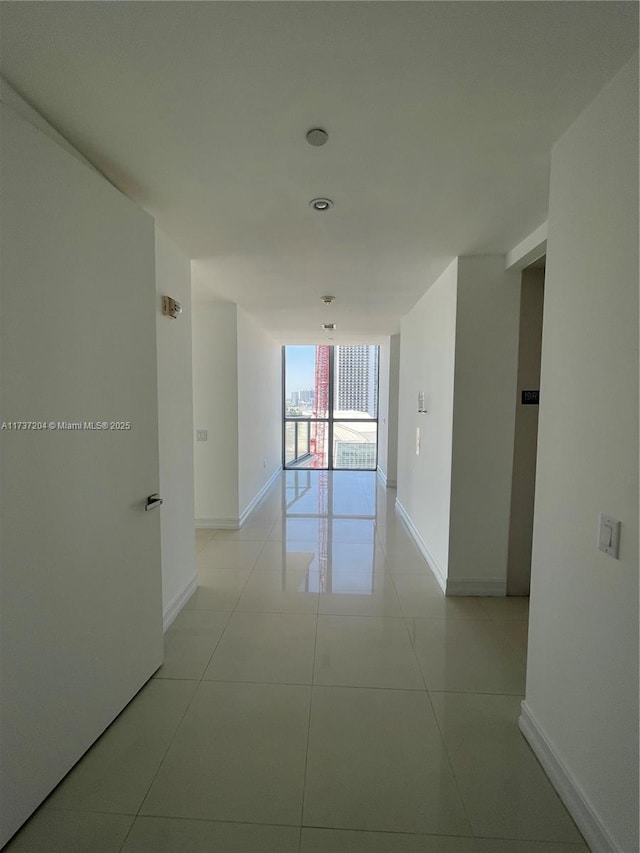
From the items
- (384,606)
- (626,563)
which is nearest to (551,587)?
(626,563)

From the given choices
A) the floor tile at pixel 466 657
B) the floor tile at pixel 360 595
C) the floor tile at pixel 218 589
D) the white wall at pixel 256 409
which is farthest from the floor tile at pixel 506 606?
the white wall at pixel 256 409

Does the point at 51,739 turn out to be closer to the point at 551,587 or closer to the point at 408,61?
the point at 551,587

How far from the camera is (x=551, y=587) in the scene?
1.47 m

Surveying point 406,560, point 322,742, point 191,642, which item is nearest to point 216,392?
point 191,642

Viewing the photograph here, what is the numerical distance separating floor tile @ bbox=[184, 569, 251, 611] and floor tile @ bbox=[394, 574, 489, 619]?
1.23m

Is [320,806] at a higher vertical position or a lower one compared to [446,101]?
lower

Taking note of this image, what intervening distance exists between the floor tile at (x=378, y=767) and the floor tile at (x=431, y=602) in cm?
79

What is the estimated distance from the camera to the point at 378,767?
1448mm

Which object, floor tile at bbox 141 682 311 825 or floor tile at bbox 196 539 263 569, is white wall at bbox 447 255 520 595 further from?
floor tile at bbox 196 539 263 569

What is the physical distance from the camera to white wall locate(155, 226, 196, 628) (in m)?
2.33

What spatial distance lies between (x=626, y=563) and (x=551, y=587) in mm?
457

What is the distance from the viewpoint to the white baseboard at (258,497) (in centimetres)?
438

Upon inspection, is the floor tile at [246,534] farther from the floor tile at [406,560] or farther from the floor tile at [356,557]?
the floor tile at [406,560]

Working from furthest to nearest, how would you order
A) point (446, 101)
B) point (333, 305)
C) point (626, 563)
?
point (333, 305), point (446, 101), point (626, 563)
